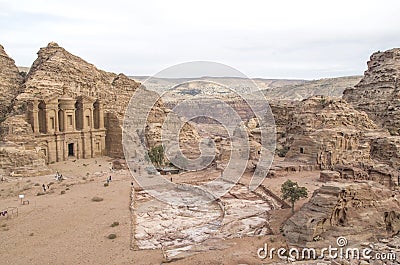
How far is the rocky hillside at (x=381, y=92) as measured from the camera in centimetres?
4499

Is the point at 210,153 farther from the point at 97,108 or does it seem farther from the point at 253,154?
the point at 97,108

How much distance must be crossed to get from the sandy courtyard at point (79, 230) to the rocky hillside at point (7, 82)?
16.2 m

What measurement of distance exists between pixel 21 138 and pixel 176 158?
1503 cm

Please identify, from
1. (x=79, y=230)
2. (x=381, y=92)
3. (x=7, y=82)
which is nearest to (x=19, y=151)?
(x=7, y=82)

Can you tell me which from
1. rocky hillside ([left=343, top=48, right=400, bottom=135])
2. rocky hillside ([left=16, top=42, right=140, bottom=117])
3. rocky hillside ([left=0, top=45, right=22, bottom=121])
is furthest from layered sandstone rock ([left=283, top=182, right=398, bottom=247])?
rocky hillside ([left=0, top=45, right=22, bottom=121])


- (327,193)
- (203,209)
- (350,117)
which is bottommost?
(203,209)

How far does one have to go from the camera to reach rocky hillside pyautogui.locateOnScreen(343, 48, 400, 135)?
4499cm

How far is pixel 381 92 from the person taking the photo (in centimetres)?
4962

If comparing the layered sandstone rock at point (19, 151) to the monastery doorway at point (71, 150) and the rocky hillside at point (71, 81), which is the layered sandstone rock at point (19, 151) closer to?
the rocky hillside at point (71, 81)

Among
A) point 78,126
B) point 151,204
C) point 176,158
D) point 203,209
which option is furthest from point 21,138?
point 203,209

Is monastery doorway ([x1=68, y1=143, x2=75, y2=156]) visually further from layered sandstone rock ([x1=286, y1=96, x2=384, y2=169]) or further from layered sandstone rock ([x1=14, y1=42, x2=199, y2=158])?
layered sandstone rock ([x1=286, y1=96, x2=384, y2=169])

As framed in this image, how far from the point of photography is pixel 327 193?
16734 millimetres

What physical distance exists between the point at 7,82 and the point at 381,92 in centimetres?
4651

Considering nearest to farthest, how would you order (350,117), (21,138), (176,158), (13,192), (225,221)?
(225,221) < (13,192) < (21,138) < (350,117) < (176,158)
